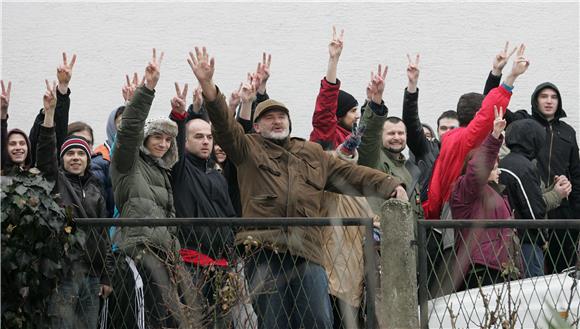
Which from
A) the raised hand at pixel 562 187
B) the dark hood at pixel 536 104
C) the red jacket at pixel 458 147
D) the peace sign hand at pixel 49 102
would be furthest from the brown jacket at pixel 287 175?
the dark hood at pixel 536 104

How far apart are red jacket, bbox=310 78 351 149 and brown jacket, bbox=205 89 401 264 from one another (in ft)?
2.11

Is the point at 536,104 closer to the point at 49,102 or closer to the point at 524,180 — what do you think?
the point at 524,180

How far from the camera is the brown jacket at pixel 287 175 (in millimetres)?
7754

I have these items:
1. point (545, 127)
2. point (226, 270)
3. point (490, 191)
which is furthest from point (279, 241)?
point (545, 127)

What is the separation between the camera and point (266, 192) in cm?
786

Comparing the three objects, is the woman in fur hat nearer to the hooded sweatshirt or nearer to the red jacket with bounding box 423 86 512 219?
the red jacket with bounding box 423 86 512 219

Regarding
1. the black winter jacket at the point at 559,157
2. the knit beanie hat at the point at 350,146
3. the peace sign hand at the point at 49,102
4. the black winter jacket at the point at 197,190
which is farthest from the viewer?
the black winter jacket at the point at 559,157

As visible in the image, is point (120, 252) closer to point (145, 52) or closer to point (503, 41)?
point (145, 52)

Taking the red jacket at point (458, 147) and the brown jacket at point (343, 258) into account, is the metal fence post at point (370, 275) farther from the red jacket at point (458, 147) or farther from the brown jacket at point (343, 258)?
the red jacket at point (458, 147)

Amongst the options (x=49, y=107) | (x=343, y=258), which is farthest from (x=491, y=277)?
(x=49, y=107)

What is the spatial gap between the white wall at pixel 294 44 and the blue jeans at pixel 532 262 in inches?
171

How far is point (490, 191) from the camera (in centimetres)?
859

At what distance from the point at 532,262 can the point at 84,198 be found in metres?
2.93

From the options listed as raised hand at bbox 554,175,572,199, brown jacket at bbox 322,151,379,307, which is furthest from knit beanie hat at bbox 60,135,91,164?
raised hand at bbox 554,175,572,199
